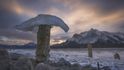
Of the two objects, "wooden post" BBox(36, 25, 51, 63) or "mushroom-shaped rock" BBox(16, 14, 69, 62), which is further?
"wooden post" BBox(36, 25, 51, 63)

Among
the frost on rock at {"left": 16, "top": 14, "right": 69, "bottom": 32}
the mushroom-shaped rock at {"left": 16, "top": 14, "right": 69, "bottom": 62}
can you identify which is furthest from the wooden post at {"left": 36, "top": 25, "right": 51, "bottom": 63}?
the frost on rock at {"left": 16, "top": 14, "right": 69, "bottom": 32}

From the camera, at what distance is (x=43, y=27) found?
1323 centimetres

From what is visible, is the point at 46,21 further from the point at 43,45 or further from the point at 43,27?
the point at 43,45

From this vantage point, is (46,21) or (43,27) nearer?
(46,21)

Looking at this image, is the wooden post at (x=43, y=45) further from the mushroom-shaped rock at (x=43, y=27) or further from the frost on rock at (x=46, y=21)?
the frost on rock at (x=46, y=21)

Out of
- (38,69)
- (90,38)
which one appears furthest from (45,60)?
(90,38)

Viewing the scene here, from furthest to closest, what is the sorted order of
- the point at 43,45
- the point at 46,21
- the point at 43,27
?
the point at 43,45
the point at 43,27
the point at 46,21

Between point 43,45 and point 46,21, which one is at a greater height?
point 46,21

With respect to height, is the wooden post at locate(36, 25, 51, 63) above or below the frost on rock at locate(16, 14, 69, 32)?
below

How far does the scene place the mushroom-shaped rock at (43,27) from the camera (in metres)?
12.5

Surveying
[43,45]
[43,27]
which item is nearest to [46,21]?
[43,27]

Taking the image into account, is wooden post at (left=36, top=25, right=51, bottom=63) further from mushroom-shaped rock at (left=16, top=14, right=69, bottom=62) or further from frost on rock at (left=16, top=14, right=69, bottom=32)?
frost on rock at (left=16, top=14, right=69, bottom=32)

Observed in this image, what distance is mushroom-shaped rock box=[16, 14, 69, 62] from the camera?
12477 millimetres

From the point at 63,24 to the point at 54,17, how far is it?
2.09 feet
